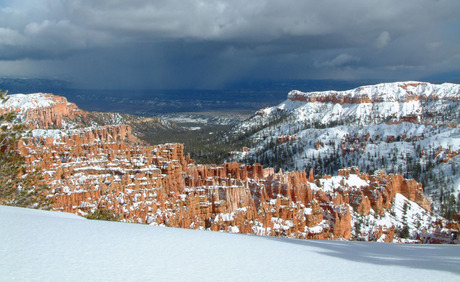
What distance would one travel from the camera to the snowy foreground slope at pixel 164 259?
6.48 metres

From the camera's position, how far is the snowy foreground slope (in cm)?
648

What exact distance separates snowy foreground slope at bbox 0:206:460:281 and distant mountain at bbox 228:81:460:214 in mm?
49087

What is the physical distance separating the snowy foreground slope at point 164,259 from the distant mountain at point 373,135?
49087 millimetres

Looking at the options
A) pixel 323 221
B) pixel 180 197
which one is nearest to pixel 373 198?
pixel 323 221

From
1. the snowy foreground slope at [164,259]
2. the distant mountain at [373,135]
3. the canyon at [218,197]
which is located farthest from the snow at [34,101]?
the snowy foreground slope at [164,259]

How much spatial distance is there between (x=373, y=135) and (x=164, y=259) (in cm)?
11398

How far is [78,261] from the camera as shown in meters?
6.80

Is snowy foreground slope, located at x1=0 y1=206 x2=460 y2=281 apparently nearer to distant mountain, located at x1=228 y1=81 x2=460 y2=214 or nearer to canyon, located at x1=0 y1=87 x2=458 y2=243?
canyon, located at x1=0 y1=87 x2=458 y2=243

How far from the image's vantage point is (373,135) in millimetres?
111938

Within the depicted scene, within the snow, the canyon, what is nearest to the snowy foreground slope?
the canyon

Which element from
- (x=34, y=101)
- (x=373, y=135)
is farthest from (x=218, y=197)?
(x=34, y=101)

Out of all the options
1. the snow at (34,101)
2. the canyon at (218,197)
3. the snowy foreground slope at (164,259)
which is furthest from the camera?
the snow at (34,101)

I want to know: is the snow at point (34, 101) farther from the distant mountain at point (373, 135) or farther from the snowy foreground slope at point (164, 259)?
the snowy foreground slope at point (164, 259)

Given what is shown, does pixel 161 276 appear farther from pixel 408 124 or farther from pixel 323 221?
pixel 408 124
